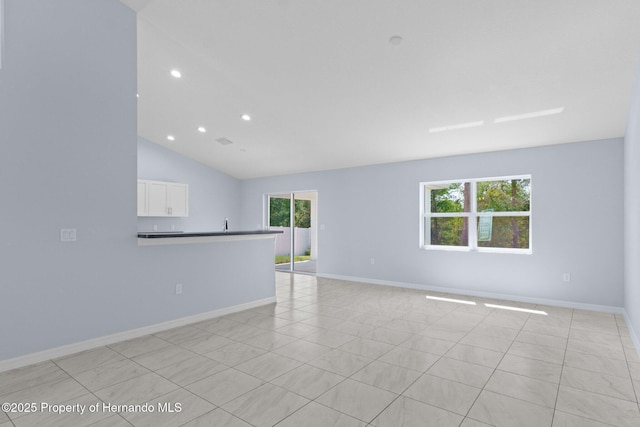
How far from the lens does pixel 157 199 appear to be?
272 inches

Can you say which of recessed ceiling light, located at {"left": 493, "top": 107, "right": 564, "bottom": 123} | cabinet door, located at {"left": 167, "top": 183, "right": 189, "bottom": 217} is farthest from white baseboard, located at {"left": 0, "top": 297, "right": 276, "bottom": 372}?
recessed ceiling light, located at {"left": 493, "top": 107, "right": 564, "bottom": 123}

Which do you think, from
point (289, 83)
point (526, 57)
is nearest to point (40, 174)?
point (289, 83)

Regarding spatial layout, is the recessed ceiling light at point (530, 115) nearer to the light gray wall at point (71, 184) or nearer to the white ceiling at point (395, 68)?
the white ceiling at point (395, 68)

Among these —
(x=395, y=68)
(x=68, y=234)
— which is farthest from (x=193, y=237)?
(x=395, y=68)

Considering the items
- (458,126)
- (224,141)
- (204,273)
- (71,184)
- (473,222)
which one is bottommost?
(204,273)

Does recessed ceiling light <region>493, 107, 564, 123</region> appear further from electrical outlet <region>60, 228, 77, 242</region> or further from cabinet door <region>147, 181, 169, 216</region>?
cabinet door <region>147, 181, 169, 216</region>

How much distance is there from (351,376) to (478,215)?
4.10 m

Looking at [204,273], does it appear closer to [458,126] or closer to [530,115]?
[458,126]

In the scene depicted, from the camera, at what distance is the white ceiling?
2.80 m

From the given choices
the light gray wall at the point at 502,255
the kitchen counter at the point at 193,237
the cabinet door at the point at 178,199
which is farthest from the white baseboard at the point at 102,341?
the cabinet door at the point at 178,199

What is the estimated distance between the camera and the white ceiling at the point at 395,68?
280 cm

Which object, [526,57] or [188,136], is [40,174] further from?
[526,57]

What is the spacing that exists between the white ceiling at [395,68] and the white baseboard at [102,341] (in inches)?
116

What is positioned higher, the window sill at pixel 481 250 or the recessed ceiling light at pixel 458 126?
the recessed ceiling light at pixel 458 126
